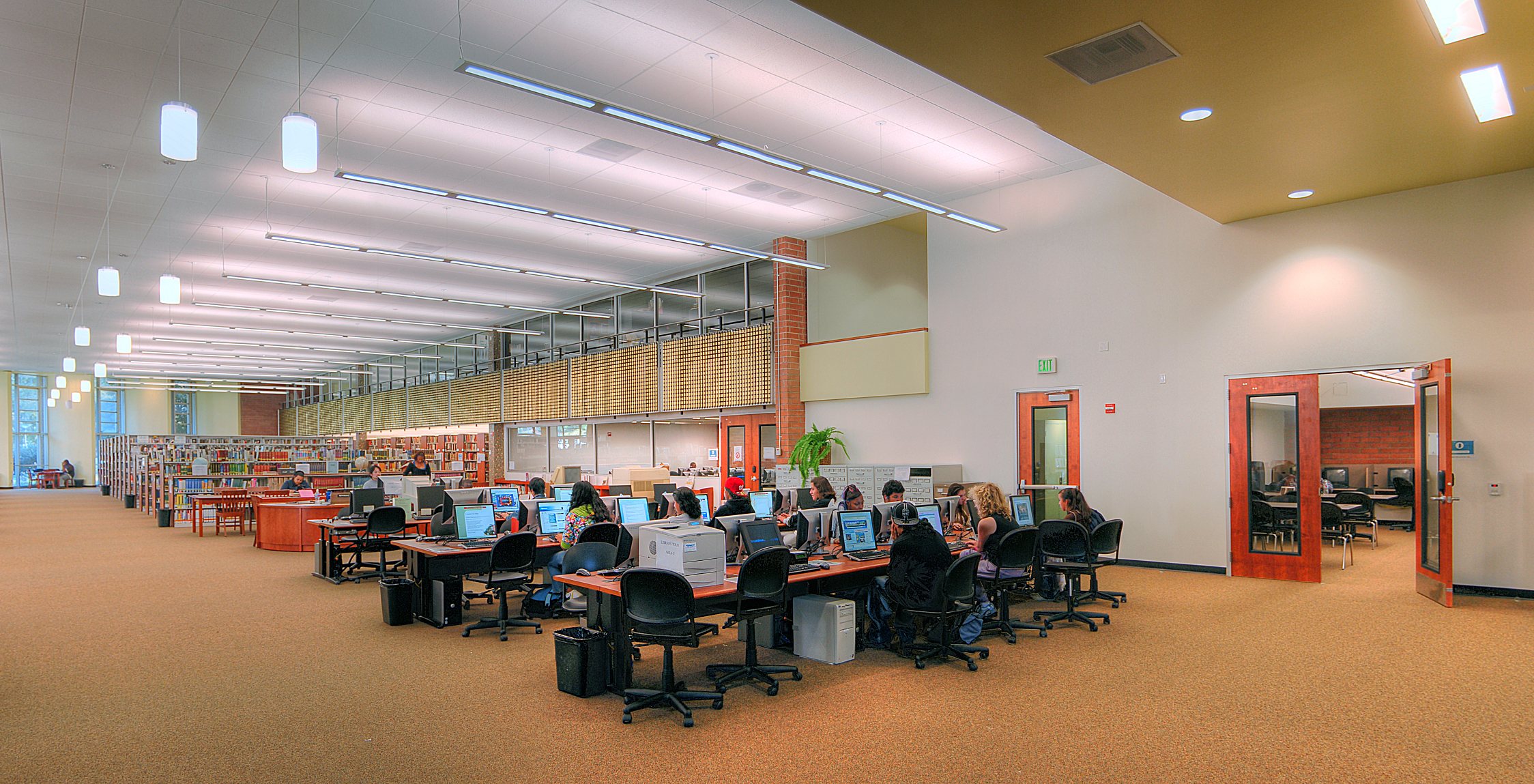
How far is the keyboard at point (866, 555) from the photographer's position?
662cm

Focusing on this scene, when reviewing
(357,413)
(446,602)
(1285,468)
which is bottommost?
(446,602)

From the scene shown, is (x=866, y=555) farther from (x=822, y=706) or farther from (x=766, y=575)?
(x=822, y=706)

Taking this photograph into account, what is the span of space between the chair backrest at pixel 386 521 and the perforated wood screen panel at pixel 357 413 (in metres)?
20.9

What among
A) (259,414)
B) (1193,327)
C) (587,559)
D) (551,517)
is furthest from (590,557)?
(259,414)

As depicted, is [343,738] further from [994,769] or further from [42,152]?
[42,152]

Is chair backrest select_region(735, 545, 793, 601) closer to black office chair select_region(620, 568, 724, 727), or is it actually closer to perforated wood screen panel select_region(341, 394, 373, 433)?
black office chair select_region(620, 568, 724, 727)

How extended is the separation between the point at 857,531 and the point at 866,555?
0.21m

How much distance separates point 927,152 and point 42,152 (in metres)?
9.66

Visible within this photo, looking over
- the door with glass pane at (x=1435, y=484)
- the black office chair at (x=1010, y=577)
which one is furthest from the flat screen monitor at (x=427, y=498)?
the door with glass pane at (x=1435, y=484)

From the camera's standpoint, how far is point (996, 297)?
10922mm

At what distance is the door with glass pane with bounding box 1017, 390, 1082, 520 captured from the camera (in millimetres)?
10250

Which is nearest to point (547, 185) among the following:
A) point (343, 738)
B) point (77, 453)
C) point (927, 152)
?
point (927, 152)

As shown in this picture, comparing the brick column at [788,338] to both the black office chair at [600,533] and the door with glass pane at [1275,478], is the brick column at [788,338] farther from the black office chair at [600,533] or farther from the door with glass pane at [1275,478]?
the black office chair at [600,533]

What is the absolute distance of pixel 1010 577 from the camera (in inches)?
260
